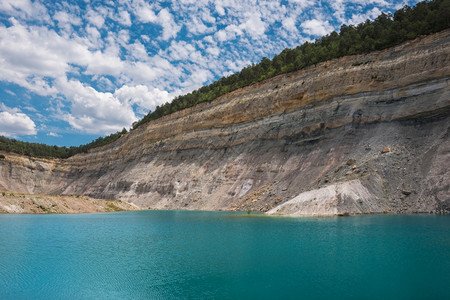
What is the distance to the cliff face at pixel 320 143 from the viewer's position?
32.2 metres

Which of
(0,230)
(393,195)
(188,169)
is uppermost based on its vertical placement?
(188,169)

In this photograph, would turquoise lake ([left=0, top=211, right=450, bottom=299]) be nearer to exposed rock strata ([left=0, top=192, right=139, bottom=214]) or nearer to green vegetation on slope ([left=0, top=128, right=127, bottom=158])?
exposed rock strata ([left=0, top=192, right=139, bottom=214])

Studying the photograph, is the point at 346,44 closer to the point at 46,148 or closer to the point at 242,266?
the point at 242,266

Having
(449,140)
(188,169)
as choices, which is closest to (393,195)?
(449,140)

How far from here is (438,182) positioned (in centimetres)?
2975

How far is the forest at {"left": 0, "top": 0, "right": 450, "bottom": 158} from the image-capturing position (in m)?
41.4

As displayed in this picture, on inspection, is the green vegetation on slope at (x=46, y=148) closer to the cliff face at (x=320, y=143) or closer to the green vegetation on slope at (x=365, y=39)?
the cliff face at (x=320, y=143)

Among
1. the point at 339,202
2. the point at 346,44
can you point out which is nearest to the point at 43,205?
the point at 339,202

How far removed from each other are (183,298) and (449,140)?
108 feet

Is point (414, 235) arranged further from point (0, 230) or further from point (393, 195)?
point (0, 230)

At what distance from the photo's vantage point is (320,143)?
4478 centimetres

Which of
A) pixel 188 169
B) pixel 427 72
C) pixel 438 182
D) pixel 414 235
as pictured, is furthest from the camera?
pixel 188 169

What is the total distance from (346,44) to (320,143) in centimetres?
1599

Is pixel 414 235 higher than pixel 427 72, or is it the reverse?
pixel 427 72
